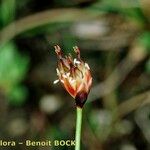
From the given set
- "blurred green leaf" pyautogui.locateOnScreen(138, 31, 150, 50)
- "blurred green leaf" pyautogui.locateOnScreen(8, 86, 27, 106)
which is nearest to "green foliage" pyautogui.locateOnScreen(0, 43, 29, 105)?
"blurred green leaf" pyautogui.locateOnScreen(8, 86, 27, 106)

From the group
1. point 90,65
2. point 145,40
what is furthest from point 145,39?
point 90,65

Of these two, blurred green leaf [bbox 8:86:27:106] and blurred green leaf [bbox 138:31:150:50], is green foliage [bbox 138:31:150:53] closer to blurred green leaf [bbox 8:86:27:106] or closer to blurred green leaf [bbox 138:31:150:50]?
blurred green leaf [bbox 138:31:150:50]

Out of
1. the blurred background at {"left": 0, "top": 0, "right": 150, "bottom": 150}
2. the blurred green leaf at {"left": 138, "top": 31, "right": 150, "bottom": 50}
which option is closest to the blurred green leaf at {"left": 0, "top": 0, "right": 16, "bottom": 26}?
the blurred background at {"left": 0, "top": 0, "right": 150, "bottom": 150}

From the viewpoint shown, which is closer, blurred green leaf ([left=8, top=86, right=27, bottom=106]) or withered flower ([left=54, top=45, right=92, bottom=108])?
withered flower ([left=54, top=45, right=92, bottom=108])

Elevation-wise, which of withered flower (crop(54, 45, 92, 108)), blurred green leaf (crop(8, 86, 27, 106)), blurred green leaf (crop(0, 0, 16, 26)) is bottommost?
blurred green leaf (crop(8, 86, 27, 106))

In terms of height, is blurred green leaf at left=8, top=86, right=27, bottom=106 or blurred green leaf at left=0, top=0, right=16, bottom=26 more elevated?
blurred green leaf at left=0, top=0, right=16, bottom=26

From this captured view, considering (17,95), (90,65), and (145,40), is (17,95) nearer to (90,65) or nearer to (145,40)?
(90,65)

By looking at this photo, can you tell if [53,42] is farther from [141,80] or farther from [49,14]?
[141,80]
